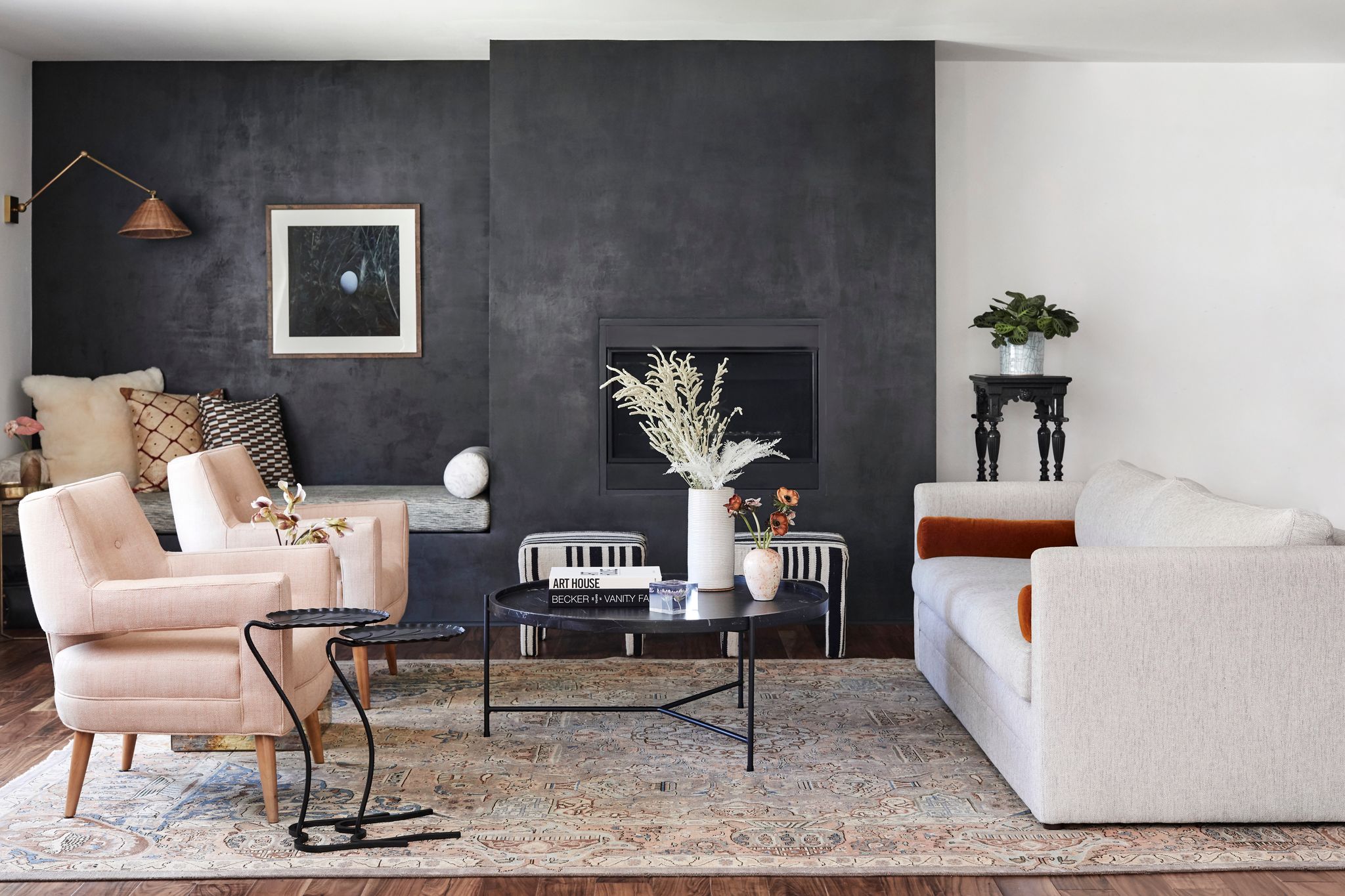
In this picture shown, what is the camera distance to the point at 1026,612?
288cm

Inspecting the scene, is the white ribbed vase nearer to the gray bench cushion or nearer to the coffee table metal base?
the coffee table metal base

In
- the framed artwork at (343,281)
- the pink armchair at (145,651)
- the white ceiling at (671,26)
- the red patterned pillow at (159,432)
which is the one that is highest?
the white ceiling at (671,26)

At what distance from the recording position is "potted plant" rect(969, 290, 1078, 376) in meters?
5.31

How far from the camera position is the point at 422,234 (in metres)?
5.99

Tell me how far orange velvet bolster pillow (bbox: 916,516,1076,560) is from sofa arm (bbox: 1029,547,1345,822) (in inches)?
57.0

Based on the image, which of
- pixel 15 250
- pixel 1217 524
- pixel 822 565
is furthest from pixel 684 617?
pixel 15 250

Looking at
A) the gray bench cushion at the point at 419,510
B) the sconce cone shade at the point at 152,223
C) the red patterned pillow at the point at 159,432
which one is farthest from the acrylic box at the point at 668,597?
the sconce cone shade at the point at 152,223

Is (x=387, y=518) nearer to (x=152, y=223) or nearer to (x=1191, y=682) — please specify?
(x=152, y=223)

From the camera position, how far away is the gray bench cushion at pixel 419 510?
5.25 meters

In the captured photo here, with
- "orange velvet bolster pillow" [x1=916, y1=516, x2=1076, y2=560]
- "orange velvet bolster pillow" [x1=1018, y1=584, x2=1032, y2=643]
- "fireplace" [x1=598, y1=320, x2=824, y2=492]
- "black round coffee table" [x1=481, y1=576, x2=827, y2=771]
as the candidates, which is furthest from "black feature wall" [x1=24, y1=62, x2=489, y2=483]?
"orange velvet bolster pillow" [x1=1018, y1=584, x2=1032, y2=643]

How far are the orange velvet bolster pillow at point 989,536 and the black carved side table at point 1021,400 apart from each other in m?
1.14

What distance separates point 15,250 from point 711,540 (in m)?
4.34

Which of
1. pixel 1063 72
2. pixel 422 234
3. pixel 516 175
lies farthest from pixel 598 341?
pixel 1063 72

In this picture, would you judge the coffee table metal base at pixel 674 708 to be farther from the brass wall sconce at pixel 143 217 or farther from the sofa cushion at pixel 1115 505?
the brass wall sconce at pixel 143 217
